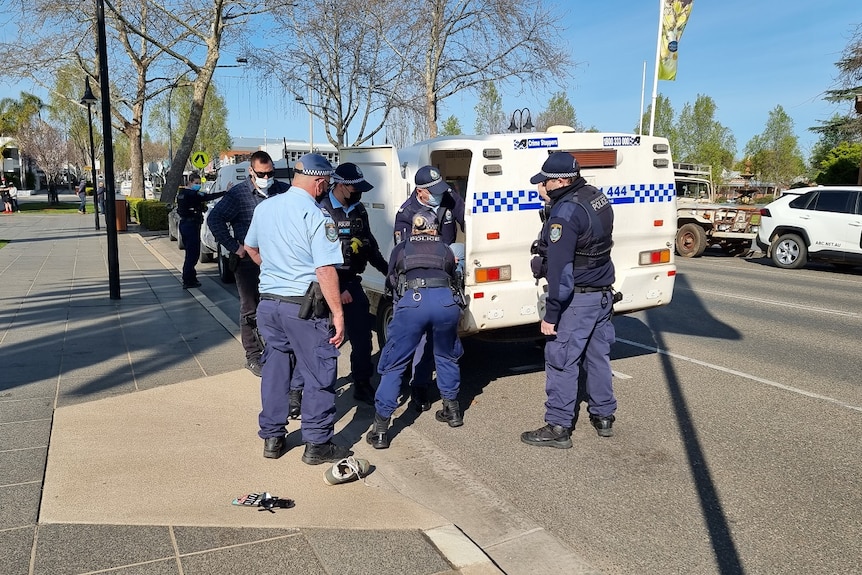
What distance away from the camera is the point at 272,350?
14.4ft

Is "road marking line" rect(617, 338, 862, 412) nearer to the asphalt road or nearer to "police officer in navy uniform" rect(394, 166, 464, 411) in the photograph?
the asphalt road

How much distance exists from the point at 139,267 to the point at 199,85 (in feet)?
37.1

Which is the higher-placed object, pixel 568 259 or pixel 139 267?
pixel 568 259

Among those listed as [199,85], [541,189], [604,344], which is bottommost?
[604,344]

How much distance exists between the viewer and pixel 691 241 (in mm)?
17359

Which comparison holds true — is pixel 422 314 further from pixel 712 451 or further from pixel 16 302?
pixel 16 302

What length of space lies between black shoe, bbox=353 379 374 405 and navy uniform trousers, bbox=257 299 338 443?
4.57 ft

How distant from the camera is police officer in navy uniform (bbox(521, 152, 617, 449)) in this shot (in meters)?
4.63

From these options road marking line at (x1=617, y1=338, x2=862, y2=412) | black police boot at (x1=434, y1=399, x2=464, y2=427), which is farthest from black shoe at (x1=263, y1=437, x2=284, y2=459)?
road marking line at (x1=617, y1=338, x2=862, y2=412)

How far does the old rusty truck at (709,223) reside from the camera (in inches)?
664

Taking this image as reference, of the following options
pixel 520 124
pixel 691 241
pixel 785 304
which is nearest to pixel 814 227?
pixel 691 241

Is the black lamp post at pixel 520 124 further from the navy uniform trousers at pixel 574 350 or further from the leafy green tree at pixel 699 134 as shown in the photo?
the leafy green tree at pixel 699 134

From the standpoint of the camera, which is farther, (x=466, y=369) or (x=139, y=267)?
Answer: (x=139, y=267)

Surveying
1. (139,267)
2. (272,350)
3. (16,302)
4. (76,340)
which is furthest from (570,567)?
(139,267)
